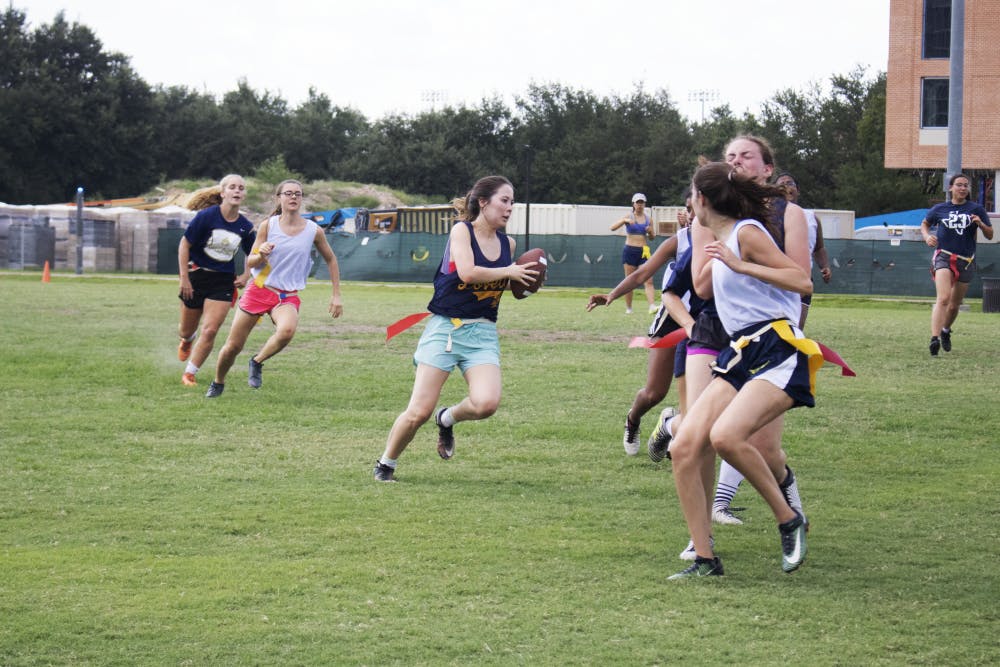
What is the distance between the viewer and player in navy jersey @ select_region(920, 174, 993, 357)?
15.8 m

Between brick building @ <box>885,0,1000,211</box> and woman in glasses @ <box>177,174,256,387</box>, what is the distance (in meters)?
40.8

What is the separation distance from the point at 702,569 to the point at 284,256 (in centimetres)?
714

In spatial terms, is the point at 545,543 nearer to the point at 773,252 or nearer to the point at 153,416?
the point at 773,252

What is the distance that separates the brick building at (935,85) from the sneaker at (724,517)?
145 feet

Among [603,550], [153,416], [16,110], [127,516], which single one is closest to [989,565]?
[603,550]

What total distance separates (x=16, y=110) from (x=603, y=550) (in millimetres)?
68062

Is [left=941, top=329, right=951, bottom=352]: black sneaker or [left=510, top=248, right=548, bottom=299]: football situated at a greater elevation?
[left=510, top=248, right=548, bottom=299]: football

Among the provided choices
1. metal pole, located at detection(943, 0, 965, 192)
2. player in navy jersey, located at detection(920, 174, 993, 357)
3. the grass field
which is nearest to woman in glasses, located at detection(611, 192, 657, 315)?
metal pole, located at detection(943, 0, 965, 192)

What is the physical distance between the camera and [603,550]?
625 cm

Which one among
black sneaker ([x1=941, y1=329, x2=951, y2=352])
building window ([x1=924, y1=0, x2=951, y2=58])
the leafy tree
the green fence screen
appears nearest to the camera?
black sneaker ([x1=941, y1=329, x2=951, y2=352])

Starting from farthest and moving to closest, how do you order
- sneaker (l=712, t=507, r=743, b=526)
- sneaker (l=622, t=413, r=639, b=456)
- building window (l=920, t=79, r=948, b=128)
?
building window (l=920, t=79, r=948, b=128), sneaker (l=622, t=413, r=639, b=456), sneaker (l=712, t=507, r=743, b=526)

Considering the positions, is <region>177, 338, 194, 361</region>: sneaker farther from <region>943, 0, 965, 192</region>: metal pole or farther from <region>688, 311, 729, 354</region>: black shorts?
<region>943, 0, 965, 192</region>: metal pole

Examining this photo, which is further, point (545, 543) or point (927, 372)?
point (927, 372)

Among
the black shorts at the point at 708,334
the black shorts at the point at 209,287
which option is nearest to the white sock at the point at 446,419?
the black shorts at the point at 708,334
